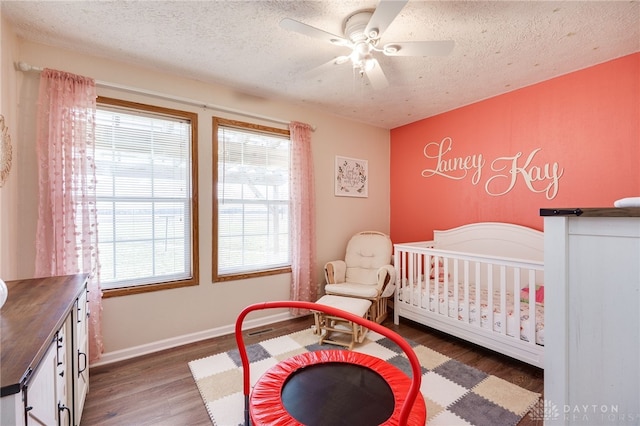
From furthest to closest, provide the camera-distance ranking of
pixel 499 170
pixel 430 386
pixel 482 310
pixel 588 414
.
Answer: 1. pixel 499 170
2. pixel 482 310
3. pixel 430 386
4. pixel 588 414

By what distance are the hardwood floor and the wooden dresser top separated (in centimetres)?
85

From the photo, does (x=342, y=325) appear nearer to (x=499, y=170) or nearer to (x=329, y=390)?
(x=329, y=390)

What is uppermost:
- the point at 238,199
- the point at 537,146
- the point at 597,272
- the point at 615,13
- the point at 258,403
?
the point at 615,13

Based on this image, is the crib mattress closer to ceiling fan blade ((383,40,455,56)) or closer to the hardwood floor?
the hardwood floor

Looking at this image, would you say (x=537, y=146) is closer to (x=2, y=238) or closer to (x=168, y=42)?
(x=168, y=42)

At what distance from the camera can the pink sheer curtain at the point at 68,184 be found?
1.97m

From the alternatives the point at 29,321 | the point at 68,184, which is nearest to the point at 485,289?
the point at 29,321

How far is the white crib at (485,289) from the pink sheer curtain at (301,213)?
3.35 ft

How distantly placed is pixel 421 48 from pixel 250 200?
6.90ft

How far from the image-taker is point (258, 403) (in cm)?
124

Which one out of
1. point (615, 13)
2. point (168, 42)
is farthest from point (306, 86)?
point (615, 13)

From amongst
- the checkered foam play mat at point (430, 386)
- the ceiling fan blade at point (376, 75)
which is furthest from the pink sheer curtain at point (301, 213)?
the ceiling fan blade at point (376, 75)

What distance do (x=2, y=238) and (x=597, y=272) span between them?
10.0ft

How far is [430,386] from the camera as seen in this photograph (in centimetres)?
192
